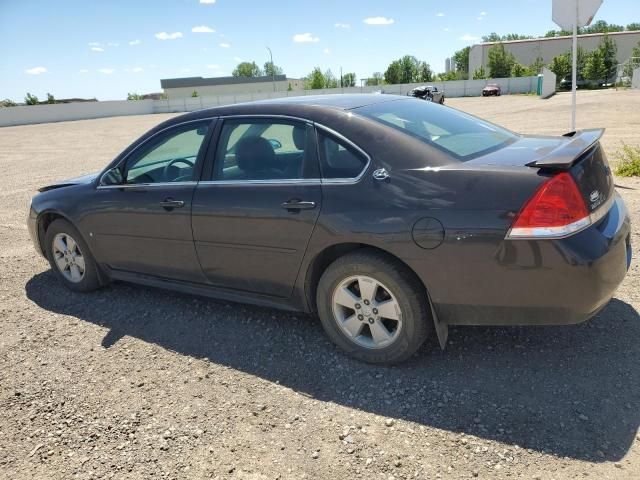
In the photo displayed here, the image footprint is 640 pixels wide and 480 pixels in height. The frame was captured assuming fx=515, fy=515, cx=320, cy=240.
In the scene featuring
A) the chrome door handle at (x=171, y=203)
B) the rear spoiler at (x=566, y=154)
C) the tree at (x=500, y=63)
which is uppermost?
the tree at (x=500, y=63)

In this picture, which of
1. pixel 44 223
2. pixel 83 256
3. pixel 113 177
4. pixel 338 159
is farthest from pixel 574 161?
pixel 44 223

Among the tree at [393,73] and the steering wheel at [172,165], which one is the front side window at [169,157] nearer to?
the steering wheel at [172,165]

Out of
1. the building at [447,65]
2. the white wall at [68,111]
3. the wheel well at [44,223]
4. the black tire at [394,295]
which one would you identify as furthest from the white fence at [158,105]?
the building at [447,65]

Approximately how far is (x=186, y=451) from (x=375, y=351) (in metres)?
1.24

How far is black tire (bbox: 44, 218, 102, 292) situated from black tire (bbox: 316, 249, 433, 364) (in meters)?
2.46

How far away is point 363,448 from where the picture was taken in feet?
8.45

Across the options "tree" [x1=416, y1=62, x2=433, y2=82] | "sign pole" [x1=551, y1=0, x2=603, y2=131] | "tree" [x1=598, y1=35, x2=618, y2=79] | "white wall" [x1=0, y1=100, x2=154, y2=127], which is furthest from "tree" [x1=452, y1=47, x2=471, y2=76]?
"sign pole" [x1=551, y1=0, x2=603, y2=131]

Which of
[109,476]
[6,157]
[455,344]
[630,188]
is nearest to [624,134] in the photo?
[630,188]

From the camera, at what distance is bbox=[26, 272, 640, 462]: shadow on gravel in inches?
102

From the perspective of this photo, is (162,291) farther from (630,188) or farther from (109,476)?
(630,188)

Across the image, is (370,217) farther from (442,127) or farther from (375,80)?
(375,80)

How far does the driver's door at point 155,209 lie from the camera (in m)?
3.87

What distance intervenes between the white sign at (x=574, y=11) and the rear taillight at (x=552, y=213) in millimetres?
6390

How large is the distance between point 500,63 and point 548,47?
2390 centimetres
